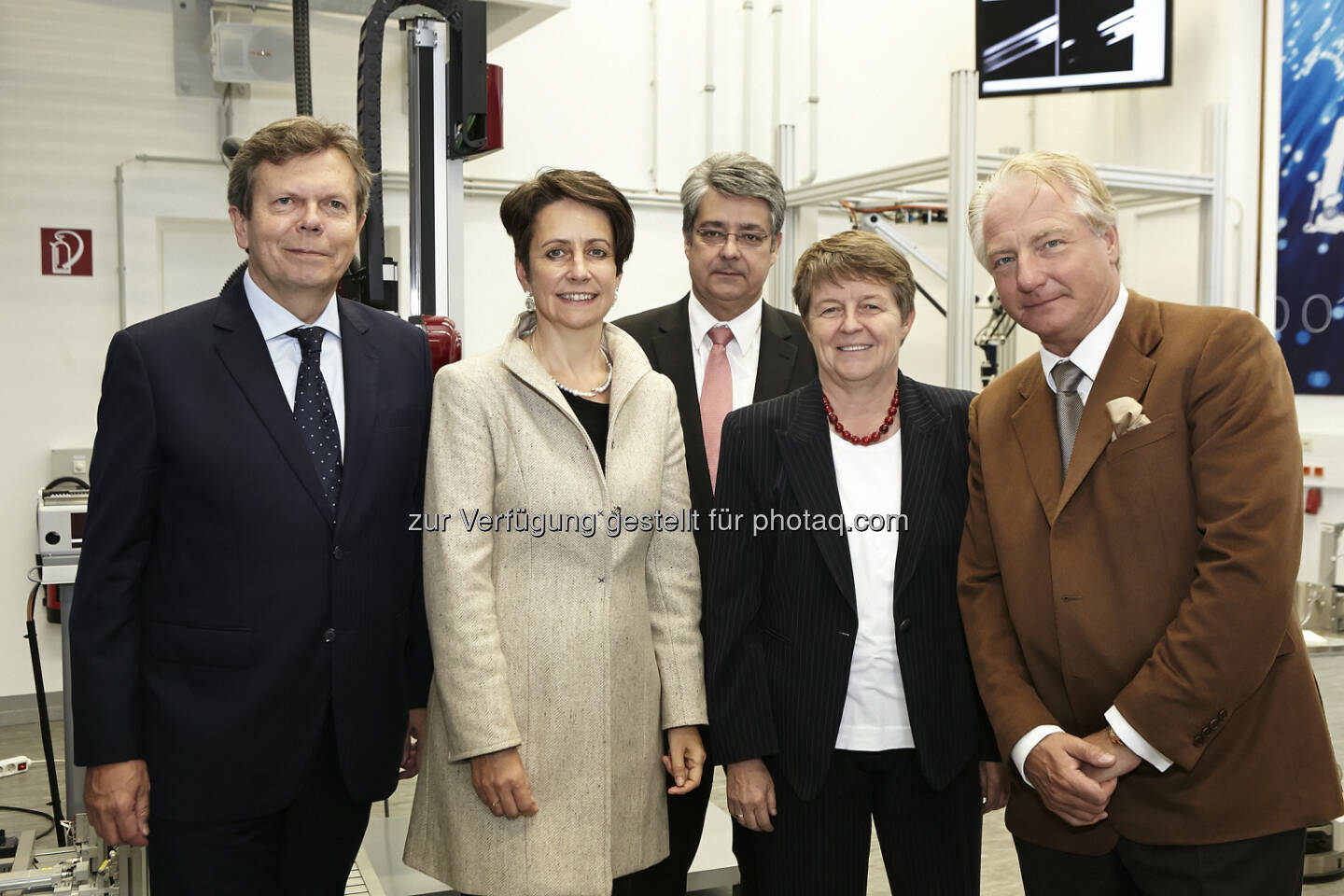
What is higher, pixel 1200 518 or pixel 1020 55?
pixel 1020 55

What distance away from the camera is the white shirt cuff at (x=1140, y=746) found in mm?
1477

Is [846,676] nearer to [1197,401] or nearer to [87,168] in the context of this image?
[1197,401]

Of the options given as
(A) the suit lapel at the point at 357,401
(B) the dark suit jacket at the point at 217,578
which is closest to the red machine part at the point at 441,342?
(A) the suit lapel at the point at 357,401

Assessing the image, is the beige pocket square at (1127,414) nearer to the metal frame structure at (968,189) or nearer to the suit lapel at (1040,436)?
the suit lapel at (1040,436)

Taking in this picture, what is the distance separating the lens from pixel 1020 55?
5.48 meters

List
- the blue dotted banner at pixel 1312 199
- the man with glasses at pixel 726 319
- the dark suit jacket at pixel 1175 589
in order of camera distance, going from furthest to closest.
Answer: the blue dotted banner at pixel 1312 199 < the man with glasses at pixel 726 319 < the dark suit jacket at pixel 1175 589

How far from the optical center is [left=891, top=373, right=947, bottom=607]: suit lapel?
67.3 inches

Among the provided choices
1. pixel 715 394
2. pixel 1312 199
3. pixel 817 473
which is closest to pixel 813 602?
pixel 817 473

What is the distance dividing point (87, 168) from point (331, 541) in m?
4.08

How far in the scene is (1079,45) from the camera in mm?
5465

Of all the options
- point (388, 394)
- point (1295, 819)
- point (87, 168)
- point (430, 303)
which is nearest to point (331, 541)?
point (388, 394)

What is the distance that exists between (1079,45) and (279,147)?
487 cm

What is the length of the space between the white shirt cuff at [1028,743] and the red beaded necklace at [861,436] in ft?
1.66

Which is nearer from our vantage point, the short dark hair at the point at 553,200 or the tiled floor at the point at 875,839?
the short dark hair at the point at 553,200
